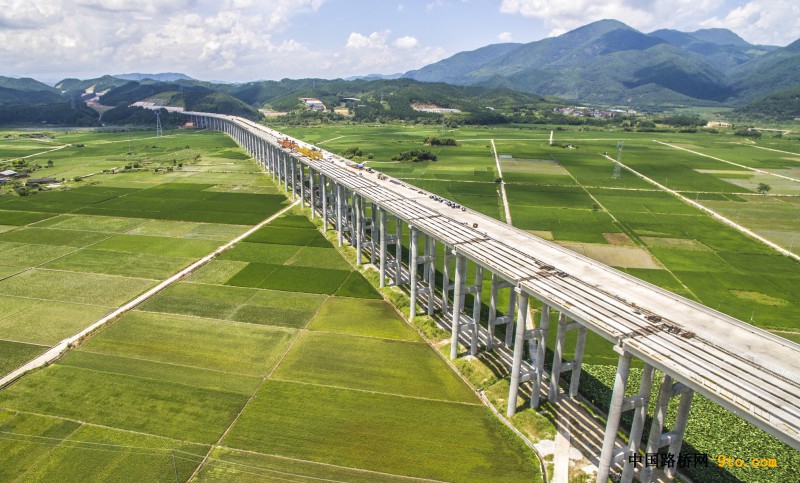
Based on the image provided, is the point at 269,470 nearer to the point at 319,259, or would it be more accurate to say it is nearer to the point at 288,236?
the point at 319,259

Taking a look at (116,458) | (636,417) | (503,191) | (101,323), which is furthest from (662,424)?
(503,191)

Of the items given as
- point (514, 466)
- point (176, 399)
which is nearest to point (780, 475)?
point (514, 466)

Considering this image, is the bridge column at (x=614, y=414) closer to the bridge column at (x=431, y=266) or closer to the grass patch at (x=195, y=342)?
the bridge column at (x=431, y=266)

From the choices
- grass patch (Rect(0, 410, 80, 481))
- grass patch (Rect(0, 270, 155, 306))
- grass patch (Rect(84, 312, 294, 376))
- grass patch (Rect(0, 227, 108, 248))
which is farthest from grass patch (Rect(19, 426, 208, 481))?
grass patch (Rect(0, 227, 108, 248))

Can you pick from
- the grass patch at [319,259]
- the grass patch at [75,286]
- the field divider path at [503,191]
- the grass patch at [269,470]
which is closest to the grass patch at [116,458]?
the grass patch at [269,470]

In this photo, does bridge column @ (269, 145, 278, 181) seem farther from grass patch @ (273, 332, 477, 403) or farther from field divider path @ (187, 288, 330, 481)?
grass patch @ (273, 332, 477, 403)
